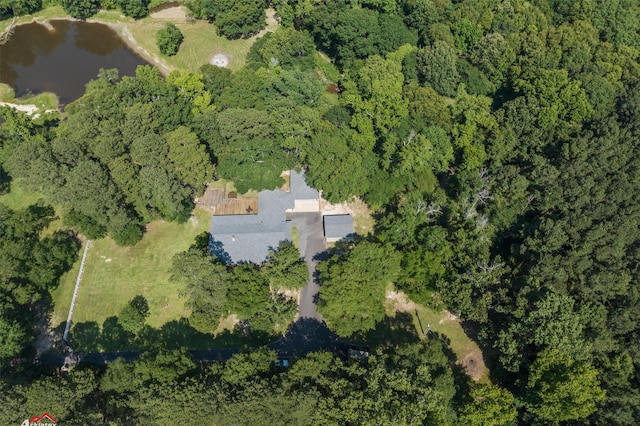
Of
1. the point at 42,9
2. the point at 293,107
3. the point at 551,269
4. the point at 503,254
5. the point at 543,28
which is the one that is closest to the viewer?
the point at 551,269

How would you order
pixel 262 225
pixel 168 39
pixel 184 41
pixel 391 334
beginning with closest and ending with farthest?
pixel 391 334, pixel 262 225, pixel 168 39, pixel 184 41

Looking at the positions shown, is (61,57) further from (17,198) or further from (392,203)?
(392,203)

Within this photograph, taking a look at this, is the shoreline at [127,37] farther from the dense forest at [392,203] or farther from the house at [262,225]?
the house at [262,225]

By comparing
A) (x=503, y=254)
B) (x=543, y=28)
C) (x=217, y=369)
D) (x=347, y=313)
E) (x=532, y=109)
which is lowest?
(x=217, y=369)

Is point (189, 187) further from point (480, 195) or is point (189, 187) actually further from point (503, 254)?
point (503, 254)

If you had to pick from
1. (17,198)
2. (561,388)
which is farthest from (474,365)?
(17,198)

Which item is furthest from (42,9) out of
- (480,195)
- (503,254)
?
(503,254)

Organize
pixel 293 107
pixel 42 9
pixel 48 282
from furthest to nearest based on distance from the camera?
1. pixel 42 9
2. pixel 293 107
3. pixel 48 282

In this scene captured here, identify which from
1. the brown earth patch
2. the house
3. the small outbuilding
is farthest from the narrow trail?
the brown earth patch
